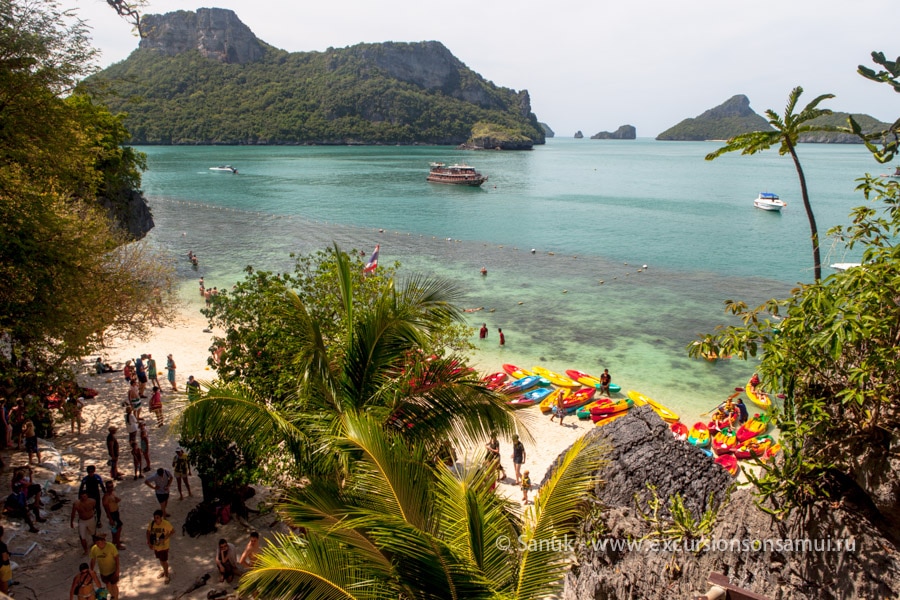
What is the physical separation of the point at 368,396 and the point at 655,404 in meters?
15.0

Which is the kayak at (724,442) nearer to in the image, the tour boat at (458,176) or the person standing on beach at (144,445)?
the person standing on beach at (144,445)

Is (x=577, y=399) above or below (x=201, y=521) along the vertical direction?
below

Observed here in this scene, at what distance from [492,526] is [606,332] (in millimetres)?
23968

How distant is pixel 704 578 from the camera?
6750 mm

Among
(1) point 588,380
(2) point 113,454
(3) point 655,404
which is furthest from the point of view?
(1) point 588,380

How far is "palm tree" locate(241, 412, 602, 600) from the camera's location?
474 cm

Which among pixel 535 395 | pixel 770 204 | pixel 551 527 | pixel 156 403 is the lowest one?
pixel 535 395

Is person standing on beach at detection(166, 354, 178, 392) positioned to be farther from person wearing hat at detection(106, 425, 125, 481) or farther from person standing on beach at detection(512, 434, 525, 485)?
person standing on beach at detection(512, 434, 525, 485)

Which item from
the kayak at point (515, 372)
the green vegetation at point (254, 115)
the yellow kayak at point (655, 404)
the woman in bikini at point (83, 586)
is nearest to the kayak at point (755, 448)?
the yellow kayak at point (655, 404)

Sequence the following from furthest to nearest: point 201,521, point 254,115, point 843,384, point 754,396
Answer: point 254,115 < point 754,396 < point 201,521 < point 843,384

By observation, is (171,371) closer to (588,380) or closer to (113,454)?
(113,454)

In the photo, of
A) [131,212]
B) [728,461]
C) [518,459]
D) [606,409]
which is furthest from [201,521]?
[131,212]

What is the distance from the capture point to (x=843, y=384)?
6109 mm

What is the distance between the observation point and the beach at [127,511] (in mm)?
9539
